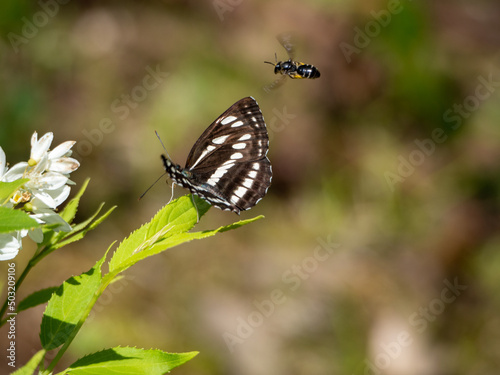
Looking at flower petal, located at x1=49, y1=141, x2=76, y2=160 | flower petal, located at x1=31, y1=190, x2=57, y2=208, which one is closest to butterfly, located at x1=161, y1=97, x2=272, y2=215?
flower petal, located at x1=49, y1=141, x2=76, y2=160

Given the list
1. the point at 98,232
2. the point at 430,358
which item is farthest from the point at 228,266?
the point at 430,358

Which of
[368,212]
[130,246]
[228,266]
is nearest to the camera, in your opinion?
[130,246]

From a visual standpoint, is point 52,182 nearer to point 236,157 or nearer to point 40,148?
point 40,148

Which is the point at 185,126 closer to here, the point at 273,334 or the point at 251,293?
the point at 251,293

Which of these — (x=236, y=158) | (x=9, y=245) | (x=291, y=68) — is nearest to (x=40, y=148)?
(x=9, y=245)

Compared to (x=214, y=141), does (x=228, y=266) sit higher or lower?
lower

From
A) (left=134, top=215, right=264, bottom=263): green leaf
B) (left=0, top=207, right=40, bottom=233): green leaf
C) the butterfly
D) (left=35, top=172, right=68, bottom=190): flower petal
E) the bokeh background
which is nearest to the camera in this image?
(left=0, top=207, right=40, bottom=233): green leaf

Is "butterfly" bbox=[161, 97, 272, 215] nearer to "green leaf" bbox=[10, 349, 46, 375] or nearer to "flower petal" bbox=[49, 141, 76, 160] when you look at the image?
"flower petal" bbox=[49, 141, 76, 160]

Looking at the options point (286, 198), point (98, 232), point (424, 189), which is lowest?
point (98, 232)
